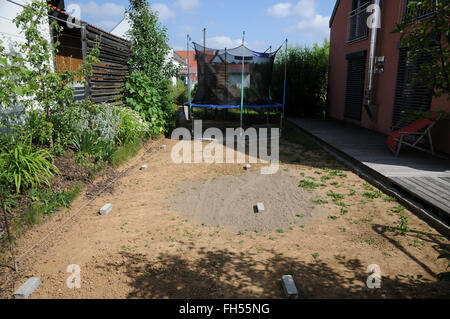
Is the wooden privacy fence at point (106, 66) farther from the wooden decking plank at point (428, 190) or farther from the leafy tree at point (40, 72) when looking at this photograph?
the wooden decking plank at point (428, 190)

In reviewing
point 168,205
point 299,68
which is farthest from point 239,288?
point 299,68

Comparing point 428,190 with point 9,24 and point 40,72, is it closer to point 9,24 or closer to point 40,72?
point 40,72

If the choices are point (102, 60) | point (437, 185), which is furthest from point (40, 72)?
point (437, 185)

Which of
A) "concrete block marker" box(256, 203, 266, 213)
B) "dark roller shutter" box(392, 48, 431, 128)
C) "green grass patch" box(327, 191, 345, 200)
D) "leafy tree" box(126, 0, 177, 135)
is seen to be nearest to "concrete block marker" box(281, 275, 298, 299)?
"concrete block marker" box(256, 203, 266, 213)

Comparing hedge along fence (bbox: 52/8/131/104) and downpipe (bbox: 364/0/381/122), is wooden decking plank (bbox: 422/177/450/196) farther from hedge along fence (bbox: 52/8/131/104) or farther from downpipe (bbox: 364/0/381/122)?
hedge along fence (bbox: 52/8/131/104)

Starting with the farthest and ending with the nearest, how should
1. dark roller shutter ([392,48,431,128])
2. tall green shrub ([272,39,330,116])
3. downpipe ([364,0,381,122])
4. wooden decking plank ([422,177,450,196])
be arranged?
1. tall green shrub ([272,39,330,116])
2. downpipe ([364,0,381,122])
3. dark roller shutter ([392,48,431,128])
4. wooden decking plank ([422,177,450,196])

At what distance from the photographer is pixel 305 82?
1495 cm

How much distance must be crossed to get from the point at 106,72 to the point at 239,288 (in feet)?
23.3

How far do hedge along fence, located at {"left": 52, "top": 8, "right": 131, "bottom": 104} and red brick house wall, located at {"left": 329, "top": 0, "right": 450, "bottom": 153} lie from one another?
269 inches

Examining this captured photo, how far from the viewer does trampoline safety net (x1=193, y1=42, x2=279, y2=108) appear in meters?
11.5

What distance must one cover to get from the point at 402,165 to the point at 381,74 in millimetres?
4925

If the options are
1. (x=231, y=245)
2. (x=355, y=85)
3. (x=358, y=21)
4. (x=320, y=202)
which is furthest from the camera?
(x=355, y=85)

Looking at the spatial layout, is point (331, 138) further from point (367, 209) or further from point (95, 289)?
point (95, 289)

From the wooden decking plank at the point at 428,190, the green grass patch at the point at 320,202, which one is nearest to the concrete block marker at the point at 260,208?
the green grass patch at the point at 320,202
